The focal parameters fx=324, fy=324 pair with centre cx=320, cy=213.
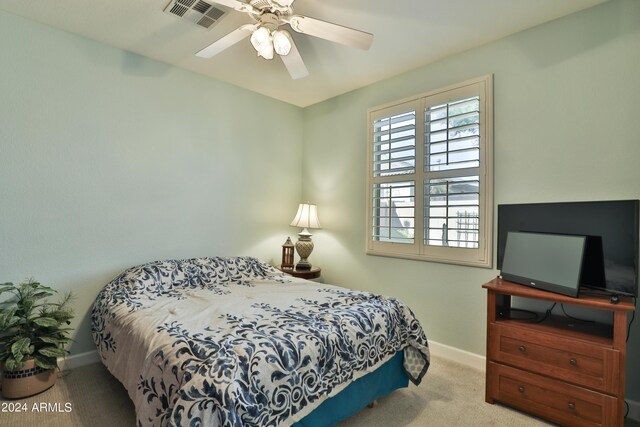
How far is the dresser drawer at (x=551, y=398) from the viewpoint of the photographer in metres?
1.73

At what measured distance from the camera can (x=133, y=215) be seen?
2.82m

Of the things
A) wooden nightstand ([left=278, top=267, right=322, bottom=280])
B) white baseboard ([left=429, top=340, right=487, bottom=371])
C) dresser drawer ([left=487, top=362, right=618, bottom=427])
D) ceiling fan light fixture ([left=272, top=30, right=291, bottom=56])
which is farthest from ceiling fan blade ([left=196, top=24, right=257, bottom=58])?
white baseboard ([left=429, top=340, right=487, bottom=371])

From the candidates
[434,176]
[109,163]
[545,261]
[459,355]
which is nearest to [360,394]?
[459,355]

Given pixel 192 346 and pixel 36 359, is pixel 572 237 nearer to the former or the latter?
pixel 192 346

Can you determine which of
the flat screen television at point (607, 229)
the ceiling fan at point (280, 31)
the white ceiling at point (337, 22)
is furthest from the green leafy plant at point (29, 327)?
the flat screen television at point (607, 229)

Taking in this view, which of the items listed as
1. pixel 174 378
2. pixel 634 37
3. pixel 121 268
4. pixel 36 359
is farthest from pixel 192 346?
pixel 634 37

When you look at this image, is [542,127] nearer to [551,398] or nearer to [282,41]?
[551,398]

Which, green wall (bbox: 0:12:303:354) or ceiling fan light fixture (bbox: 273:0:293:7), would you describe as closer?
ceiling fan light fixture (bbox: 273:0:293:7)

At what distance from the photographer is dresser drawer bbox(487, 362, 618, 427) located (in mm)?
1725

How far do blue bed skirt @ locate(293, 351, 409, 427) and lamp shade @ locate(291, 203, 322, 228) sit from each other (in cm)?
187

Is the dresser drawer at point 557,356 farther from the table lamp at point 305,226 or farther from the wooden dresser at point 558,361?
the table lamp at point 305,226

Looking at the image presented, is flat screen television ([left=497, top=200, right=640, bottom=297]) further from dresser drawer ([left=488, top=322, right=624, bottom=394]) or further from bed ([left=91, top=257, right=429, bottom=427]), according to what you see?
bed ([left=91, top=257, right=429, bottom=427])

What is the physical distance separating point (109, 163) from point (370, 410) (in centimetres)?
273

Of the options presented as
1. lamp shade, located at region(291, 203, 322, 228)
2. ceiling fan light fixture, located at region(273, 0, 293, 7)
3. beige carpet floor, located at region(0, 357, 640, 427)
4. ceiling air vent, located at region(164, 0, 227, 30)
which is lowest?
beige carpet floor, located at region(0, 357, 640, 427)
